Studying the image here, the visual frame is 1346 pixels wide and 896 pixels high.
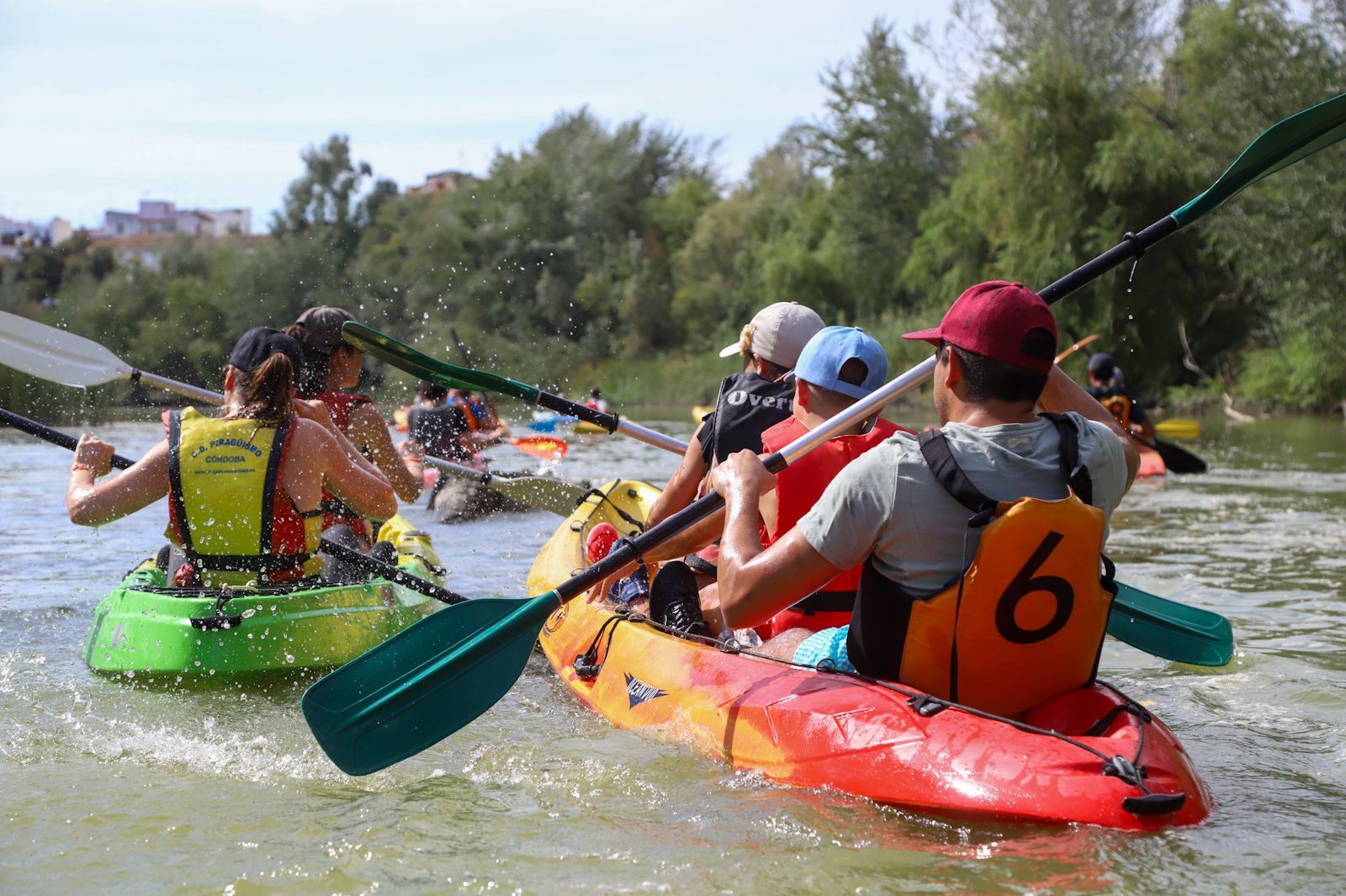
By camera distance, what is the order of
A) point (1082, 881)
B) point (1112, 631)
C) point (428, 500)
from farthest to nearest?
point (428, 500) < point (1112, 631) < point (1082, 881)

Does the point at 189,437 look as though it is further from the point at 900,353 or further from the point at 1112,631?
the point at 900,353

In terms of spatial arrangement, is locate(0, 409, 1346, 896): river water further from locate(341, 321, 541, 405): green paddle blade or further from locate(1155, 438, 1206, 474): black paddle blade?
locate(1155, 438, 1206, 474): black paddle blade

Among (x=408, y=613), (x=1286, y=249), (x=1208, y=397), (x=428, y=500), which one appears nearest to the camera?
(x=408, y=613)

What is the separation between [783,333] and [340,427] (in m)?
2.02

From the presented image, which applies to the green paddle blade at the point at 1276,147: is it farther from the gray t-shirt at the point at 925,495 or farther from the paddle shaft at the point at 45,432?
the paddle shaft at the point at 45,432

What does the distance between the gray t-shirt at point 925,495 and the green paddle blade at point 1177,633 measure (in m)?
1.63

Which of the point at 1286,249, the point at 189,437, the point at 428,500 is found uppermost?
the point at 1286,249

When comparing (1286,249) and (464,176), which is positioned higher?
(464,176)

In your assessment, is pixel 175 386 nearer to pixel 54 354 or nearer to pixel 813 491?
pixel 54 354

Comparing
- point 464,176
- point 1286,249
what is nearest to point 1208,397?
point 1286,249

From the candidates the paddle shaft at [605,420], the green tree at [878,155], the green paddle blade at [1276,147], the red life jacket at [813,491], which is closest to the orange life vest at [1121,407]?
the paddle shaft at [605,420]

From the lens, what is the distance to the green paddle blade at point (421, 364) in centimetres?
537

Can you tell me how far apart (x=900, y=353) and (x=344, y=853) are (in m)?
25.4

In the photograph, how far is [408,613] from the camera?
215 inches
